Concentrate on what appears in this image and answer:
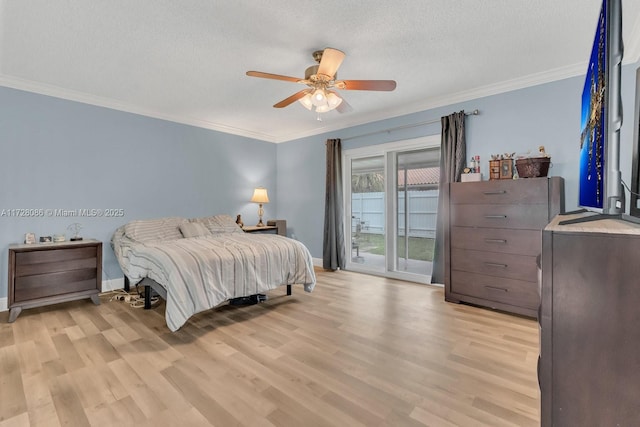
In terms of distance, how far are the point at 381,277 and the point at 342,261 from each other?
2.37ft

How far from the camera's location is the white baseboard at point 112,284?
3814mm

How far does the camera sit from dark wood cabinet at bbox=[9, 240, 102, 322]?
2877 millimetres

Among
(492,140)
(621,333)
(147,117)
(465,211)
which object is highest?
(147,117)

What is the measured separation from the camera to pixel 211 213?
491cm

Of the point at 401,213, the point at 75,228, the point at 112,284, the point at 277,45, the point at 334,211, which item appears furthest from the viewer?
the point at 334,211

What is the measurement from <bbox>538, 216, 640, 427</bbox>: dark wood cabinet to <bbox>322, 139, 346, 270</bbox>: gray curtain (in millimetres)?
4061

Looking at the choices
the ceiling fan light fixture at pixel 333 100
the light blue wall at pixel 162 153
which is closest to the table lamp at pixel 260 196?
the light blue wall at pixel 162 153

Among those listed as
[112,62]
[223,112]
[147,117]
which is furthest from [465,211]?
[147,117]

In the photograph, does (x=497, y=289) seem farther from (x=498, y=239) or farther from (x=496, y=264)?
(x=498, y=239)

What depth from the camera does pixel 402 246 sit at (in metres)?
4.52

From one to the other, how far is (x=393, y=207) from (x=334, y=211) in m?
0.97

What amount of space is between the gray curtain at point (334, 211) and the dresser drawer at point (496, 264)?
1960 mm

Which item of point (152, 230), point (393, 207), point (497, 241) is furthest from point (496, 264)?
point (152, 230)

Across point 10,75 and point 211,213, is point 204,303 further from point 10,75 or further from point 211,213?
point 10,75
